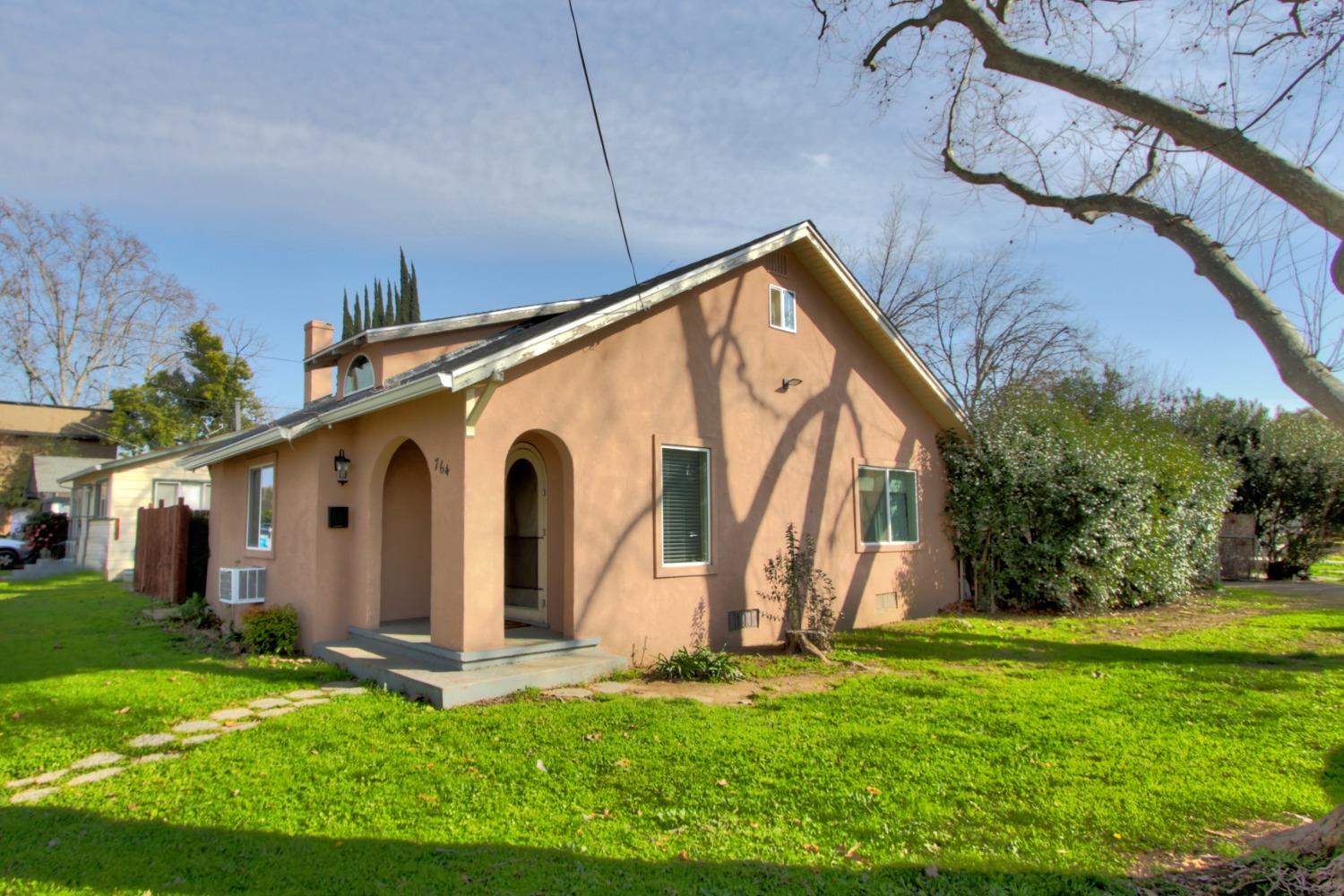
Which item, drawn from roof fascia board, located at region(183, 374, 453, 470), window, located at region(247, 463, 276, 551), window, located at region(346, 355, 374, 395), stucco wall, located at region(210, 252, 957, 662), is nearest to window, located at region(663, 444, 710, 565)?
stucco wall, located at region(210, 252, 957, 662)

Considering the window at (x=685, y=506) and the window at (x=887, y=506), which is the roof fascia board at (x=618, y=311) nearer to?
the window at (x=685, y=506)

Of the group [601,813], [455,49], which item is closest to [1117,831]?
[601,813]

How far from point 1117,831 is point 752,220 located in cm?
1067

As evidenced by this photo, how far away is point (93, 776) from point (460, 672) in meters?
2.77

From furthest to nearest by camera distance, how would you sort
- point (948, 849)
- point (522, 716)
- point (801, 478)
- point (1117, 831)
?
1. point (801, 478)
2. point (522, 716)
3. point (1117, 831)
4. point (948, 849)

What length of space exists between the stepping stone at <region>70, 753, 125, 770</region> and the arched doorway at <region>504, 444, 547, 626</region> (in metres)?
4.38

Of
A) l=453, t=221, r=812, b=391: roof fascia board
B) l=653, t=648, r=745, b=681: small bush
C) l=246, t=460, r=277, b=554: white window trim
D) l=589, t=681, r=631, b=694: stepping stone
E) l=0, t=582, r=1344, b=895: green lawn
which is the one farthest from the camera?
l=246, t=460, r=277, b=554: white window trim

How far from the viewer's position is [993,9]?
7.04 m

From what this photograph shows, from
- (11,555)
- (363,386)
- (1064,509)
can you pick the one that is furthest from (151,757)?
(11,555)

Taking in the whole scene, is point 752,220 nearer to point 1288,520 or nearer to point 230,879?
point 230,879

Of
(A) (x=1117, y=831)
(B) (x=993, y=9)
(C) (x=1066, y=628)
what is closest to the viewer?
(A) (x=1117, y=831)

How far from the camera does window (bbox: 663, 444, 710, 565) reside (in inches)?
359

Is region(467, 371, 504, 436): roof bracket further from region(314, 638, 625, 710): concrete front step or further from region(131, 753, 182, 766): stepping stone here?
region(131, 753, 182, 766): stepping stone

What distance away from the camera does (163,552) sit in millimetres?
14859
